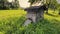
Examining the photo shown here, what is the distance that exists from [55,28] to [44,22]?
55 centimetres

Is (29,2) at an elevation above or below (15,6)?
above

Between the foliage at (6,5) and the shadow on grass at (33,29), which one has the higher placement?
the shadow on grass at (33,29)

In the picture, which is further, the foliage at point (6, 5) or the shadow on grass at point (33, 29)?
the foliage at point (6, 5)

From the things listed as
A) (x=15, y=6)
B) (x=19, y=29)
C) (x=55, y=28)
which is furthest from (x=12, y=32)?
(x=15, y=6)

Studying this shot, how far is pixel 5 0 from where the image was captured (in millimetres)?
15516

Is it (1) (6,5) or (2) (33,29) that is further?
(1) (6,5)

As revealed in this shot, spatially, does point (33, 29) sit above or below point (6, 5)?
above

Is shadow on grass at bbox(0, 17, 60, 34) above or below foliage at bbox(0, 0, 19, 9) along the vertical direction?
above

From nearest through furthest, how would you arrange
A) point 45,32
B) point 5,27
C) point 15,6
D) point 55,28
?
1. point 45,32
2. point 55,28
3. point 5,27
4. point 15,6

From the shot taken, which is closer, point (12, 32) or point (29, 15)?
point (12, 32)

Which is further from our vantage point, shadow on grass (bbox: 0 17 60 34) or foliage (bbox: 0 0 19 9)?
foliage (bbox: 0 0 19 9)

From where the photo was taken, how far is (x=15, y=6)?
49.1 ft

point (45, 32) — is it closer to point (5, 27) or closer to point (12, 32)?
point (12, 32)

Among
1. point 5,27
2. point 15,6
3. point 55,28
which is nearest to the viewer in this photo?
point 55,28
